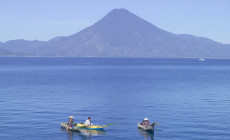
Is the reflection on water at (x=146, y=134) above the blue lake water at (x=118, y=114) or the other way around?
the other way around

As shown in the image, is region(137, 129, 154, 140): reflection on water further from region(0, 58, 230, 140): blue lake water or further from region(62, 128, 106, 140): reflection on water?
region(62, 128, 106, 140): reflection on water

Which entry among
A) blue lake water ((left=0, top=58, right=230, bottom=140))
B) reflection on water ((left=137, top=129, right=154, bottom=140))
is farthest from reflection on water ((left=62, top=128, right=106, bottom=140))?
reflection on water ((left=137, top=129, right=154, bottom=140))

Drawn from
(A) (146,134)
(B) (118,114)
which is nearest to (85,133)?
(A) (146,134)

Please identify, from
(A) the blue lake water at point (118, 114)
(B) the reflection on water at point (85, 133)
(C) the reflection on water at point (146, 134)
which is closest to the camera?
(C) the reflection on water at point (146, 134)

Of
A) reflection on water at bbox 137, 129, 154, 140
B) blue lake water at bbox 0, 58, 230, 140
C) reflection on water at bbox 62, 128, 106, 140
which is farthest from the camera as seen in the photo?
reflection on water at bbox 62, 128, 106, 140

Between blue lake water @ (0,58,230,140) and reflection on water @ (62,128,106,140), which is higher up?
blue lake water @ (0,58,230,140)

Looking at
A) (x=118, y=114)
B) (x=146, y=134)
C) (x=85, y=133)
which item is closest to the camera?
(x=146, y=134)

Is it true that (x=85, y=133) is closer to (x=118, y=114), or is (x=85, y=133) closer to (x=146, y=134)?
(x=146, y=134)

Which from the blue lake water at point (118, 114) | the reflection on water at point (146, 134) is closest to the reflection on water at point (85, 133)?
the blue lake water at point (118, 114)

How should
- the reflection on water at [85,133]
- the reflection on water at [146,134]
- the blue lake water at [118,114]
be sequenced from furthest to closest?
the reflection on water at [85,133], the blue lake water at [118,114], the reflection on water at [146,134]

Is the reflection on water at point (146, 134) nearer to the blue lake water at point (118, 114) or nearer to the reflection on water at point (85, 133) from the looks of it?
the blue lake water at point (118, 114)

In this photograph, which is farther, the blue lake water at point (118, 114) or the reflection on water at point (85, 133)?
the reflection on water at point (85, 133)

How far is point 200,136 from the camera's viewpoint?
44188mm

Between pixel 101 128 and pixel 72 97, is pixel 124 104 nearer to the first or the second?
pixel 72 97
